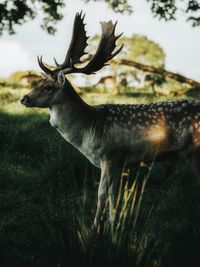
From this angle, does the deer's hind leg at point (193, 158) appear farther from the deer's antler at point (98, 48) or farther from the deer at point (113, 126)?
the deer's antler at point (98, 48)

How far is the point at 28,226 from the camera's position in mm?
5262

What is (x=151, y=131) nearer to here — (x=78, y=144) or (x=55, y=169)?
(x=78, y=144)

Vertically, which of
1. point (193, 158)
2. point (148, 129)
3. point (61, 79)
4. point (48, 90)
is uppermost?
point (61, 79)

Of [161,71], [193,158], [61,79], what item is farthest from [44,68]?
[161,71]

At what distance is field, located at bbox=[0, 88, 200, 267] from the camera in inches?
145

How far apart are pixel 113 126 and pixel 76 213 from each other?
147 cm

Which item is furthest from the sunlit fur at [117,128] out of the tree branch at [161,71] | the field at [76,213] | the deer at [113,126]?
the tree branch at [161,71]

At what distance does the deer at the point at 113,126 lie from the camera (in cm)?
512

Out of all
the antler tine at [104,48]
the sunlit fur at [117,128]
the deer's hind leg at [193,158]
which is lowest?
the deer's hind leg at [193,158]

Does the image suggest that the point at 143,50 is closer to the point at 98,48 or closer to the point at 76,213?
the point at 98,48

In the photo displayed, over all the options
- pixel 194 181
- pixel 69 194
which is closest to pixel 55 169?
pixel 69 194

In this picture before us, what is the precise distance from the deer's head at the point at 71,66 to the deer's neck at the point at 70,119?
0.22 ft

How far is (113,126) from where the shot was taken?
524 cm

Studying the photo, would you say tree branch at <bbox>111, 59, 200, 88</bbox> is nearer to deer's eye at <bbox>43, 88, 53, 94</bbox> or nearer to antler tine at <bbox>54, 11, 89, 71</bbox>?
antler tine at <bbox>54, 11, 89, 71</bbox>
